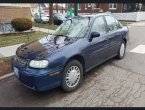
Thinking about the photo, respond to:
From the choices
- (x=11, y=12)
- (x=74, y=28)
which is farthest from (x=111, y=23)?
(x=11, y=12)

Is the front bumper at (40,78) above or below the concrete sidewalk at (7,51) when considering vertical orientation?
above

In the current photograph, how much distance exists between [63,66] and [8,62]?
9.96ft

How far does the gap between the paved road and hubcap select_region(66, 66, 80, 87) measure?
21cm

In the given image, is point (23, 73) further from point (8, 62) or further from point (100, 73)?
point (8, 62)

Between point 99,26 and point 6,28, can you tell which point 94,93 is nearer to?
point 99,26

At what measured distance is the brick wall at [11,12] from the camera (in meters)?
15.8

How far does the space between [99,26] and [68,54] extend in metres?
1.62

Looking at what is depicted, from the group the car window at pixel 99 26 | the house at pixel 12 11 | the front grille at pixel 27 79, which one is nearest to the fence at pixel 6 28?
the house at pixel 12 11

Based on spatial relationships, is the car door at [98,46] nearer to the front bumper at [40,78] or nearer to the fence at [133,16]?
the front bumper at [40,78]

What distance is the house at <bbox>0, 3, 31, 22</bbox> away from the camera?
623 inches

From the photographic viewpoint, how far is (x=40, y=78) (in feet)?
11.0

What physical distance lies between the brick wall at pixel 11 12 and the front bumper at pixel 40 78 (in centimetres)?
1371

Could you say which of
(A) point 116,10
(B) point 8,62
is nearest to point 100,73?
(B) point 8,62

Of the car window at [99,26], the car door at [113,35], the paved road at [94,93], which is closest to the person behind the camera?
the paved road at [94,93]
